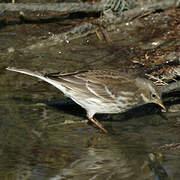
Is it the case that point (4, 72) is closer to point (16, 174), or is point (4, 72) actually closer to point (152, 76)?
point (152, 76)

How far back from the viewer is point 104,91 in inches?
271

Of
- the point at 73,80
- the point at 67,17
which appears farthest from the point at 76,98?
the point at 67,17

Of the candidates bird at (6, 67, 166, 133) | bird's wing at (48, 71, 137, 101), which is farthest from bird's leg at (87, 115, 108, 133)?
bird's wing at (48, 71, 137, 101)

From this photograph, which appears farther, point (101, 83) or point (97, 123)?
point (101, 83)

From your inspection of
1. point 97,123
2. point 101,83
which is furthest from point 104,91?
point 97,123

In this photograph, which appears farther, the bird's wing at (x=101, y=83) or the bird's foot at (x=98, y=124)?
the bird's wing at (x=101, y=83)

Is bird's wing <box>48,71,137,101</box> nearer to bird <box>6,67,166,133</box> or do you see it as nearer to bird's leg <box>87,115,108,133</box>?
bird <box>6,67,166,133</box>

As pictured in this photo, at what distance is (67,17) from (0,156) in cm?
537

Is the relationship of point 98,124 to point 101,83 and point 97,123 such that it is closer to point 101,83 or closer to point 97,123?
point 97,123

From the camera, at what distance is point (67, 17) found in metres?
10.1

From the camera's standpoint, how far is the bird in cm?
671

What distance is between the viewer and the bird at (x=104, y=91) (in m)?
6.71

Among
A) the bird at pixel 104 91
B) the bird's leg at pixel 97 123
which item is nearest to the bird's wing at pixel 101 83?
the bird at pixel 104 91

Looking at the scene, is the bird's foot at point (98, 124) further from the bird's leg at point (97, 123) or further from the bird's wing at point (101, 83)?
the bird's wing at point (101, 83)
